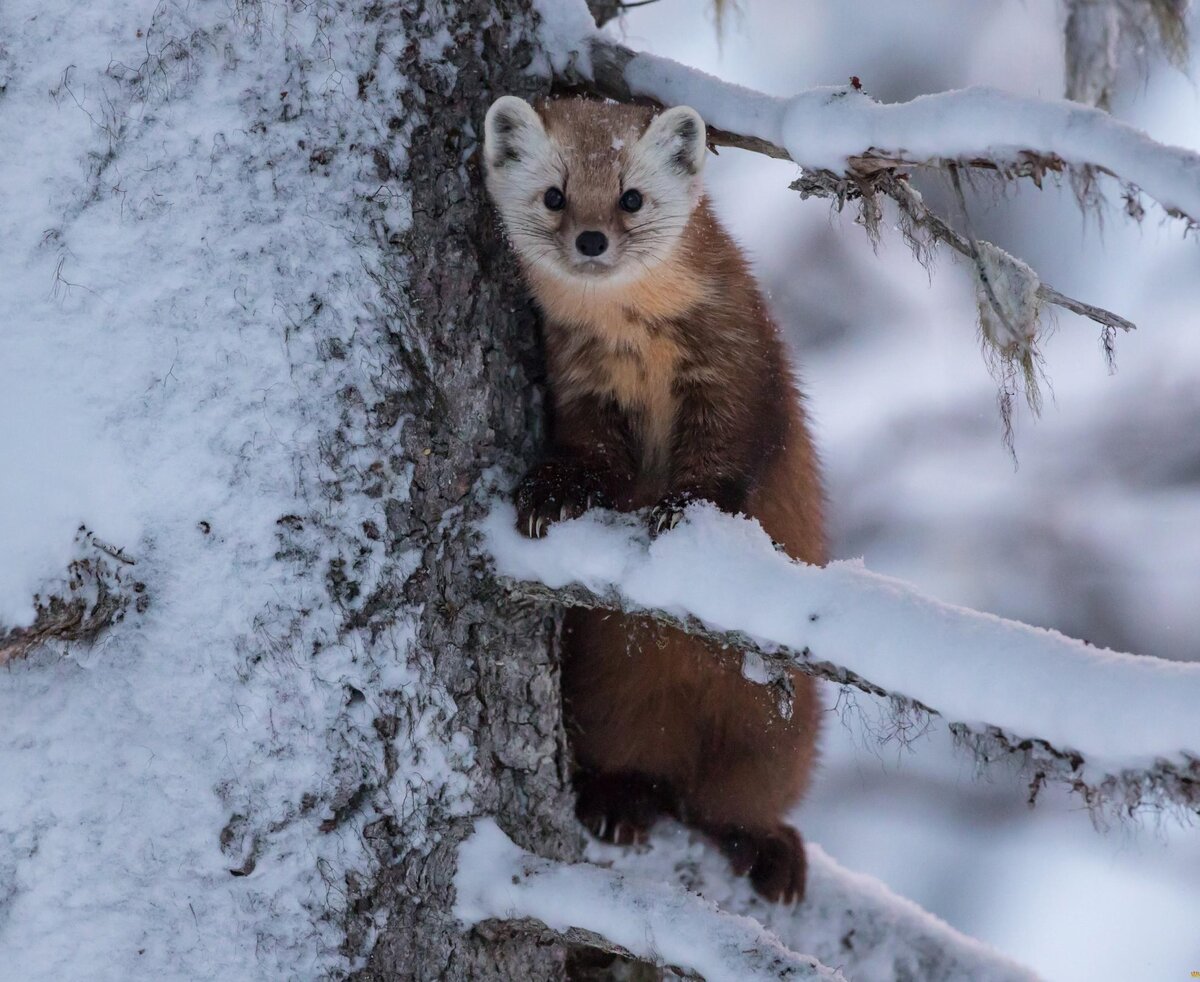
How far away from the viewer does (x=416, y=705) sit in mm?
3131

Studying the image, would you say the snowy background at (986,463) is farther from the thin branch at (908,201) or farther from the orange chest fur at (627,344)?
the thin branch at (908,201)

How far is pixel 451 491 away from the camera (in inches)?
128

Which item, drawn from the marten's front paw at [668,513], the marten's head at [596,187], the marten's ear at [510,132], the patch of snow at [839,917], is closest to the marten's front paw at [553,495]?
the marten's front paw at [668,513]

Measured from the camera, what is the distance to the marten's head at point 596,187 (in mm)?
3824

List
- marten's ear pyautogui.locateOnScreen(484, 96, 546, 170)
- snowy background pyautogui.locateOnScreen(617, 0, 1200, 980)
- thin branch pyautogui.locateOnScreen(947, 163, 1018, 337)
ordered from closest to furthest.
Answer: thin branch pyautogui.locateOnScreen(947, 163, 1018, 337)
marten's ear pyautogui.locateOnScreen(484, 96, 546, 170)
snowy background pyautogui.locateOnScreen(617, 0, 1200, 980)

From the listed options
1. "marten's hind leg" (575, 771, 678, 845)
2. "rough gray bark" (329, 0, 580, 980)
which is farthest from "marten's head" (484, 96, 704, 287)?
"marten's hind leg" (575, 771, 678, 845)

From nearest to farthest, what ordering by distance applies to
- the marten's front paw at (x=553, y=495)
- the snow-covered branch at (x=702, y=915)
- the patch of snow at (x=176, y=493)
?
the patch of snow at (x=176, y=493) < the snow-covered branch at (x=702, y=915) < the marten's front paw at (x=553, y=495)

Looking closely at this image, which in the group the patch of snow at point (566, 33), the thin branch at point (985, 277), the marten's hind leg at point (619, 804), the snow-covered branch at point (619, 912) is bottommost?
the snow-covered branch at point (619, 912)

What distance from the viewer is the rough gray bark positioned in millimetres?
3104

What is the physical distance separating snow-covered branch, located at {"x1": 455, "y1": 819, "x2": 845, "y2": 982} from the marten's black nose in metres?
1.78

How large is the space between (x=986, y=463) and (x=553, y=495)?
22.7 ft

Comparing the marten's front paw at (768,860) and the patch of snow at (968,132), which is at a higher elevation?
the patch of snow at (968,132)

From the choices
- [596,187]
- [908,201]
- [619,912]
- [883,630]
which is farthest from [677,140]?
[619,912]

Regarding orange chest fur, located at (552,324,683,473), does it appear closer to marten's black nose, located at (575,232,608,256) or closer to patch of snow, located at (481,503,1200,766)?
marten's black nose, located at (575,232,608,256)
